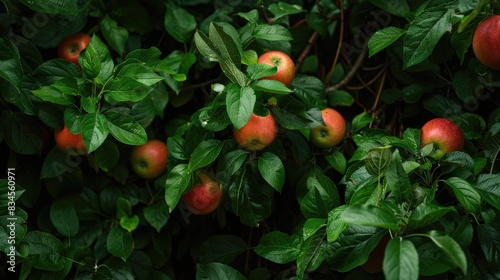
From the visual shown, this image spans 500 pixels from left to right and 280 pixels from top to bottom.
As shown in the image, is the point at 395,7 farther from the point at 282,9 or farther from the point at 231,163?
the point at 231,163

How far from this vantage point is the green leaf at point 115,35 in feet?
5.10

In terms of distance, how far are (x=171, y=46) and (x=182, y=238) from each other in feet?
1.91

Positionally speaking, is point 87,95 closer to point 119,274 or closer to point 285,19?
point 119,274

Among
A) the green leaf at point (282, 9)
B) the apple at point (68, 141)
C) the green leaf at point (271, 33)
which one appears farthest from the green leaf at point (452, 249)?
the apple at point (68, 141)

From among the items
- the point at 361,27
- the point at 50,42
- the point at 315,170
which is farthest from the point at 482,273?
the point at 50,42

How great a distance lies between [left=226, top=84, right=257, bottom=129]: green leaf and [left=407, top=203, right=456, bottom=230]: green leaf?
371 mm

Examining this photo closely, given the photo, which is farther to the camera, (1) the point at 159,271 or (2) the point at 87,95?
(1) the point at 159,271

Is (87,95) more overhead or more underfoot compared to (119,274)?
more overhead

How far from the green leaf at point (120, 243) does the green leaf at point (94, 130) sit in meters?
0.36

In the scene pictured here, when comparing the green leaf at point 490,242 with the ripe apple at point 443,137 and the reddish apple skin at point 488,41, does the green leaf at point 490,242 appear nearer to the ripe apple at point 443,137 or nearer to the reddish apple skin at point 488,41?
the ripe apple at point 443,137

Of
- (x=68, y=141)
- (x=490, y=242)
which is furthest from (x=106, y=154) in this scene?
(x=490, y=242)

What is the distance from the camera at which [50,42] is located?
1575 millimetres

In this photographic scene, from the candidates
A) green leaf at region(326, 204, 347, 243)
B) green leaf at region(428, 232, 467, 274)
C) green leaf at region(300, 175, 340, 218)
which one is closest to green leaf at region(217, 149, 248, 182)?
green leaf at region(300, 175, 340, 218)

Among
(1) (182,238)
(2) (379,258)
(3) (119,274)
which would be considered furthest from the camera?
(1) (182,238)
